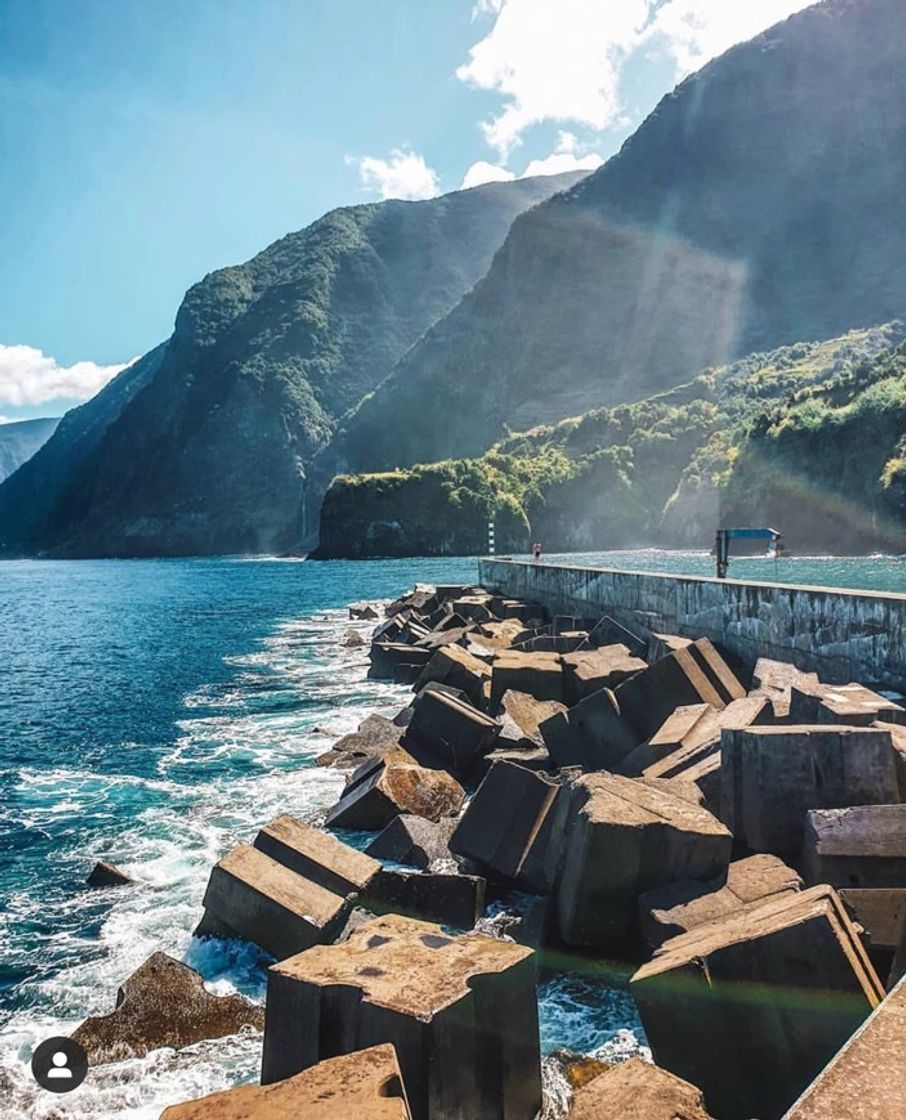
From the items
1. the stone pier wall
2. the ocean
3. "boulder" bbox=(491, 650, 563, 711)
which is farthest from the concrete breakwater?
"boulder" bbox=(491, 650, 563, 711)

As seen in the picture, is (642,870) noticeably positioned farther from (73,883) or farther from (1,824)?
(1,824)

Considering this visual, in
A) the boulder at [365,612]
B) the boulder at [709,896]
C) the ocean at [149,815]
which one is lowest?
the ocean at [149,815]

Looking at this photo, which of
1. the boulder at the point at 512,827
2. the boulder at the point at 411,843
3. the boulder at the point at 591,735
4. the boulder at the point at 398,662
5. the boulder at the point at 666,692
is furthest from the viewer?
the boulder at the point at 398,662

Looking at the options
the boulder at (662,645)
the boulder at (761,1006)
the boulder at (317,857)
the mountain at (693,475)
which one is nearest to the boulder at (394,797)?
the boulder at (317,857)

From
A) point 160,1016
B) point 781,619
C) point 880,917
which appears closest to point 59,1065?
point 160,1016

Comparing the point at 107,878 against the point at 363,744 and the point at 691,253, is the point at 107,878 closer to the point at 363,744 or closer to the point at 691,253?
the point at 363,744

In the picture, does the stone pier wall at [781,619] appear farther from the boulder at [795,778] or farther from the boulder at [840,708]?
the boulder at [795,778]
